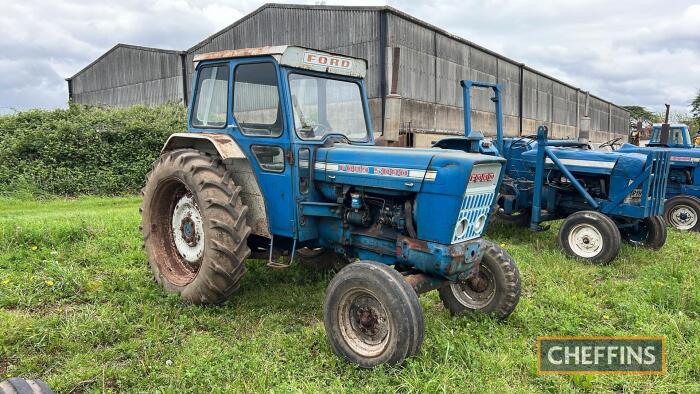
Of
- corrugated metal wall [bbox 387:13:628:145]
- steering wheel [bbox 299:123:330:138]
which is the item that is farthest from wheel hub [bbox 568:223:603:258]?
corrugated metal wall [bbox 387:13:628:145]

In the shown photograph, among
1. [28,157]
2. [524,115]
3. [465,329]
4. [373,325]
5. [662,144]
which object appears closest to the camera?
[373,325]

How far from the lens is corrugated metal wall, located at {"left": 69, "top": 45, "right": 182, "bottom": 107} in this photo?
21.7 metres

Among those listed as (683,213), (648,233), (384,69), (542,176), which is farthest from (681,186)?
(384,69)

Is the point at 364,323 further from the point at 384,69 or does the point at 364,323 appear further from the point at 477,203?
the point at 384,69

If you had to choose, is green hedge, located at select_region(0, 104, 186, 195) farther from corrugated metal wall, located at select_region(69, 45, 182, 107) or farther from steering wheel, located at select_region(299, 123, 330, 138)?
steering wheel, located at select_region(299, 123, 330, 138)

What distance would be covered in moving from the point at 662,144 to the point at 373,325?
10287 millimetres

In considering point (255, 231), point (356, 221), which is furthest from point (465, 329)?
point (255, 231)

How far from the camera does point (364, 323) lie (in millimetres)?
3592

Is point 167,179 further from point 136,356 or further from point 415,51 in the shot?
point 415,51

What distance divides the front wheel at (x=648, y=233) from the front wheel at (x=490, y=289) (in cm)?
424

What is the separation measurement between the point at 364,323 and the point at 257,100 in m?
2.21

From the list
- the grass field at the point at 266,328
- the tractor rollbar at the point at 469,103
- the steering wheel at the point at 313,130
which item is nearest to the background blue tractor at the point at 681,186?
the tractor rollbar at the point at 469,103

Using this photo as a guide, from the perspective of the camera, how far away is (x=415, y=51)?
16625mm

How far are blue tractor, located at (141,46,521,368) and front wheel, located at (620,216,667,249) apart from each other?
13.9 feet
